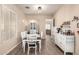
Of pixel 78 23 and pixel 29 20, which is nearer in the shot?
pixel 78 23

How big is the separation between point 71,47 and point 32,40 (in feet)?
5.41

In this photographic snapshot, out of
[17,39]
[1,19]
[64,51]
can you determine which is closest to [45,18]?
[17,39]

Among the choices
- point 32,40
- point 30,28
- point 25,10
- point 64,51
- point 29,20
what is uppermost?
point 25,10

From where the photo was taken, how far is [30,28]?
6512 millimetres

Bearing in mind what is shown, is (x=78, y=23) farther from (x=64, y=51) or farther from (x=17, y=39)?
(x=17, y=39)

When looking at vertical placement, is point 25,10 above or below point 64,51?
above

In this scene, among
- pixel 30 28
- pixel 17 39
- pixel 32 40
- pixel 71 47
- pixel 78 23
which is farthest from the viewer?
pixel 30 28

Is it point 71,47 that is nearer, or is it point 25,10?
point 71,47

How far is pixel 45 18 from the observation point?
800cm

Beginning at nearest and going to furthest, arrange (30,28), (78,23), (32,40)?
(78,23) → (32,40) → (30,28)
